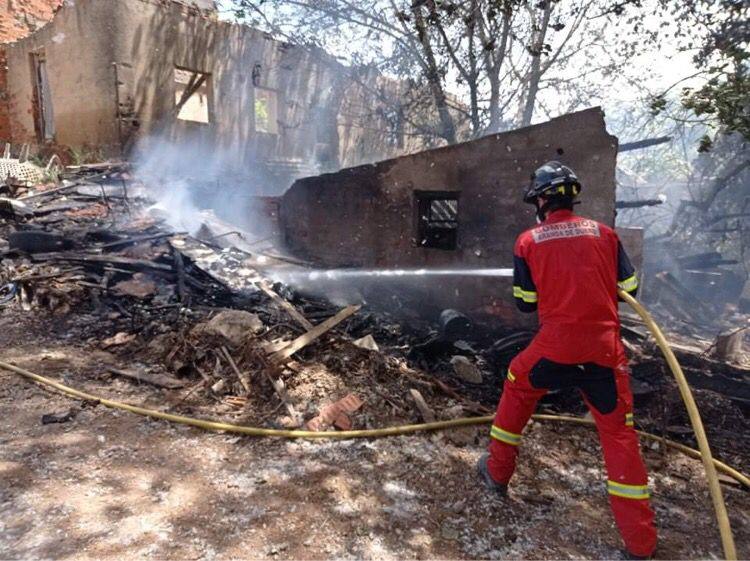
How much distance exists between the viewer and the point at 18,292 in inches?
226

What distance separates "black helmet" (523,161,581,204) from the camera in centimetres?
289

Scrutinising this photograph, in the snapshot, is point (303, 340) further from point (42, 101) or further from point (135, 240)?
point (42, 101)

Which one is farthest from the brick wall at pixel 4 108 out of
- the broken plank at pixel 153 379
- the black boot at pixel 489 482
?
the black boot at pixel 489 482

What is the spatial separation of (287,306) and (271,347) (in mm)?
1219

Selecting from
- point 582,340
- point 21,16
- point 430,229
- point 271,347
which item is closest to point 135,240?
point 271,347

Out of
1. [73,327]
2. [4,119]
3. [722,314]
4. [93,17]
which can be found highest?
Result: [93,17]

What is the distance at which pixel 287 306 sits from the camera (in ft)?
19.0

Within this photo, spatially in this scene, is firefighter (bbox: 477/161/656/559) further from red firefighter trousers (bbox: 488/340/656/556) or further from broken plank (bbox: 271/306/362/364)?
broken plank (bbox: 271/306/362/364)

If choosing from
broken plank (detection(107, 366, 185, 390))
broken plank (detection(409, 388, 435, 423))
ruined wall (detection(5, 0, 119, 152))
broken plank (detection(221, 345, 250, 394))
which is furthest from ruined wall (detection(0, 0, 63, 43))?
broken plank (detection(409, 388, 435, 423))

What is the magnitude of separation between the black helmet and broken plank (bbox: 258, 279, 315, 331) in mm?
2993

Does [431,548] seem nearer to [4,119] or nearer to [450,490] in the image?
[450,490]

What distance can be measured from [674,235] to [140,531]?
15.9 metres

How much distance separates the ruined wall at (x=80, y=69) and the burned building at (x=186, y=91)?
0.09ft

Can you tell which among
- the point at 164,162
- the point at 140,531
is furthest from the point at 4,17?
the point at 140,531
